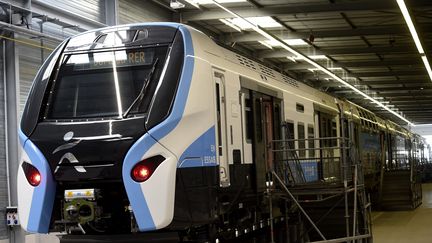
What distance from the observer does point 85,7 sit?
42.1 ft

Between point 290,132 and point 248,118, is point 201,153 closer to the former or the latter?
point 248,118

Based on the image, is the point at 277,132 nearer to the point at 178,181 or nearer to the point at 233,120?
the point at 233,120

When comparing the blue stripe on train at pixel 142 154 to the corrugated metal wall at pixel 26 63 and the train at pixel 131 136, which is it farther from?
the corrugated metal wall at pixel 26 63

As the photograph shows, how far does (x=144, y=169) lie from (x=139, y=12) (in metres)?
9.30

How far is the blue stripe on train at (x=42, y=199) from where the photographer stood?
22.0 ft

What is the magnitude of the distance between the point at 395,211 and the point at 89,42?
14.8 m

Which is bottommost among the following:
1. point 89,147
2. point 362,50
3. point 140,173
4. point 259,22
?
point 140,173

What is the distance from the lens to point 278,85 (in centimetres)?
1111

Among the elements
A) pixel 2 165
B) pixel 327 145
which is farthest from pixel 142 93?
pixel 327 145

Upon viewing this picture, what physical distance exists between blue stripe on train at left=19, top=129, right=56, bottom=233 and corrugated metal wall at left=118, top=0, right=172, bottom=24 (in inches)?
301

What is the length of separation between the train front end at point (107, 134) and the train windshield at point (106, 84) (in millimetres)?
13

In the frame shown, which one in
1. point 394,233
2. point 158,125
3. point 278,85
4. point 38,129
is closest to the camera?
point 158,125

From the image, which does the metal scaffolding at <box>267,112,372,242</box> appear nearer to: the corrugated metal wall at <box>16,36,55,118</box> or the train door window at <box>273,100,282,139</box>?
the train door window at <box>273,100,282,139</box>

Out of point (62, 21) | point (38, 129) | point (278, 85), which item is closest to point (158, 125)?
point (38, 129)
